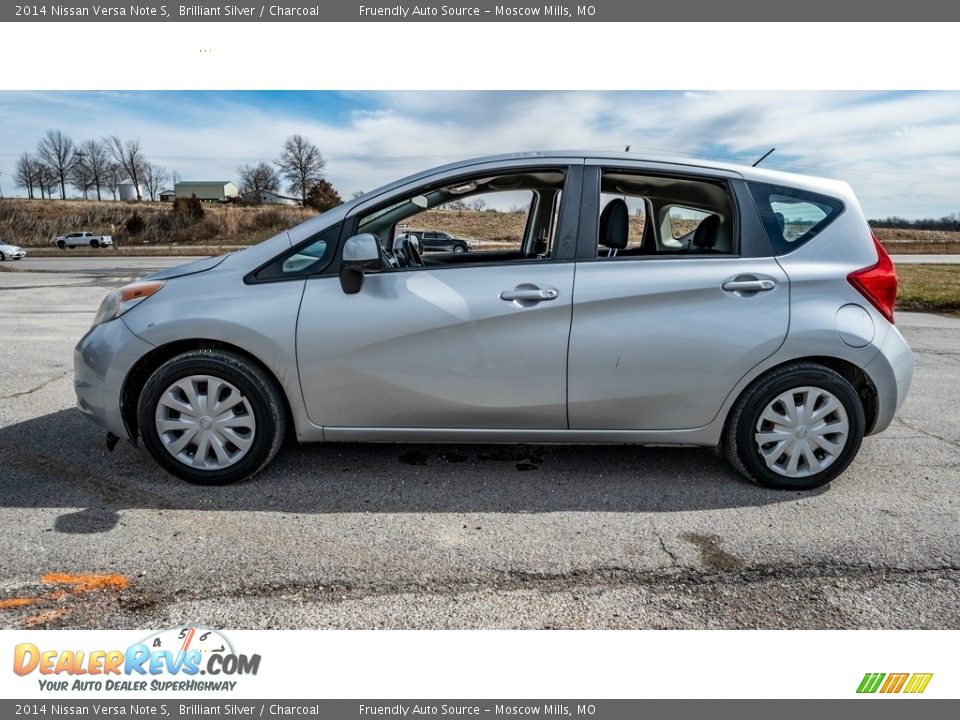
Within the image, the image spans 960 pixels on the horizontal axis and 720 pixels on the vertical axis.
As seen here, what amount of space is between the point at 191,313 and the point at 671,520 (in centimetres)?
262

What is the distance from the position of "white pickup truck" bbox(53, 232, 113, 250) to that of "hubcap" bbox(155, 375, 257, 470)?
49.6m

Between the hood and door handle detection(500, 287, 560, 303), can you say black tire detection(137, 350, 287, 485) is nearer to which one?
the hood

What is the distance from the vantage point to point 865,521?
119 inches

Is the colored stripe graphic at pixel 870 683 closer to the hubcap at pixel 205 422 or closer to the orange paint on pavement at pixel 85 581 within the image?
the orange paint on pavement at pixel 85 581

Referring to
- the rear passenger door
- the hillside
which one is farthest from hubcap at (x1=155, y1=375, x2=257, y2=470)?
the hillside

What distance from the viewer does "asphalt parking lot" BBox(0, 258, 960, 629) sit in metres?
2.29

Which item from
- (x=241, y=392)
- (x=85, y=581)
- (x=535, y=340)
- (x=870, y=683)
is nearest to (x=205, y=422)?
(x=241, y=392)

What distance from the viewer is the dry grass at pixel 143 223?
48.2 m

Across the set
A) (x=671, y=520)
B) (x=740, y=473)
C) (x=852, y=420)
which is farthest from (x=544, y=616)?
(x=852, y=420)

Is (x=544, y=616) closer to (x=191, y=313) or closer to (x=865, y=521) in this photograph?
(x=865, y=521)

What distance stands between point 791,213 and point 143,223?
5499 cm

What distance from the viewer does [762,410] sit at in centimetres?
327

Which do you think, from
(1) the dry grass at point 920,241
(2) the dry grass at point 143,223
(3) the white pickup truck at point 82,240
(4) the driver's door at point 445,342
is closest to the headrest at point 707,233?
(4) the driver's door at point 445,342

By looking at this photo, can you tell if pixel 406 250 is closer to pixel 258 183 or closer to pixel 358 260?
pixel 358 260
